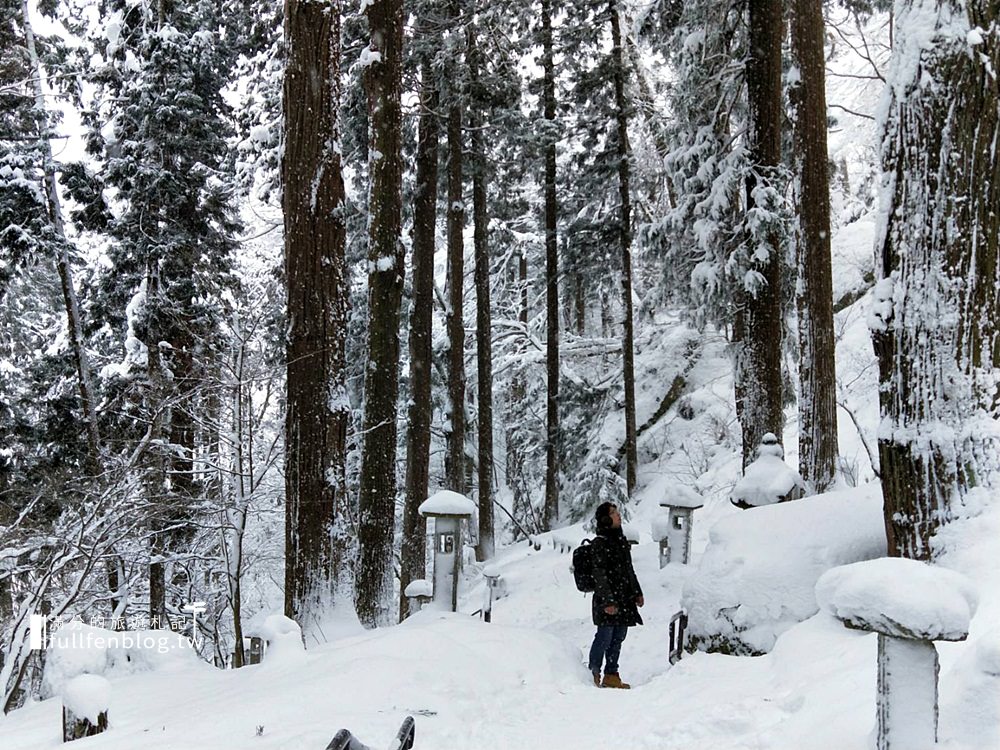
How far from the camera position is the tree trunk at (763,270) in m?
9.35

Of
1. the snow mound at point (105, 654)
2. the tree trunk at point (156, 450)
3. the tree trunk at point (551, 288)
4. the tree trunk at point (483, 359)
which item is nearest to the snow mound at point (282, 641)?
the snow mound at point (105, 654)

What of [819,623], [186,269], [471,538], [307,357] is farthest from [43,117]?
[819,623]

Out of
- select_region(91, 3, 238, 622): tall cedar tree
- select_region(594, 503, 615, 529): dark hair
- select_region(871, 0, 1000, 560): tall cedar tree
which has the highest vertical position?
select_region(91, 3, 238, 622): tall cedar tree

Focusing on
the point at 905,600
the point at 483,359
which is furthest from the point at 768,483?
→ the point at 483,359

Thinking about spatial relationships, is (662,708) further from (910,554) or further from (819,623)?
(910,554)

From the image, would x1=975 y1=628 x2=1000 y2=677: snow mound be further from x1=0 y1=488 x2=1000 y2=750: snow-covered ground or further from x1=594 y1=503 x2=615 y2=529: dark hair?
x1=594 y1=503 x2=615 y2=529: dark hair

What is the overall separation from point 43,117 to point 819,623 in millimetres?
15203

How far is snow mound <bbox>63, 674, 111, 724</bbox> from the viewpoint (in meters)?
3.71

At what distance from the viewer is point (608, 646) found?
639cm

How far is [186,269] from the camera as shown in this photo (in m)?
13.9

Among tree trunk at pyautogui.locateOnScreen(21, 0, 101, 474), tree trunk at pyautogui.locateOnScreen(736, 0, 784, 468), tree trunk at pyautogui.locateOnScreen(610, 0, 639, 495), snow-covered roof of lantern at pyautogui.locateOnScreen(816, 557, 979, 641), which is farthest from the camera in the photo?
tree trunk at pyautogui.locateOnScreen(610, 0, 639, 495)

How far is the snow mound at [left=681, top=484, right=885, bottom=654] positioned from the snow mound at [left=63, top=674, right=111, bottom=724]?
430cm

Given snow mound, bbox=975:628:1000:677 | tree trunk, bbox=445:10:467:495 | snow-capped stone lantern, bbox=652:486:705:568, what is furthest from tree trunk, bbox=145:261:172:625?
snow mound, bbox=975:628:1000:677

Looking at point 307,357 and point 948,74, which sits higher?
point 948,74
